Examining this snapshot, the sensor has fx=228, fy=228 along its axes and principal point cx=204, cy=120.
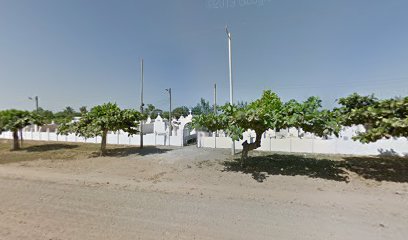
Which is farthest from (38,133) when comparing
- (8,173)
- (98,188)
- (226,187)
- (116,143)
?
(226,187)

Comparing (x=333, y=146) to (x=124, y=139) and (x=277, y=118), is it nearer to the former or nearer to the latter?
(x=277, y=118)

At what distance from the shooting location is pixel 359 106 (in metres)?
9.60

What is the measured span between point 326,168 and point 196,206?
700 centimetres

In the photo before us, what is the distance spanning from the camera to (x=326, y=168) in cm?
993

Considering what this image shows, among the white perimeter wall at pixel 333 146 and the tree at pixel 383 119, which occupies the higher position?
the tree at pixel 383 119

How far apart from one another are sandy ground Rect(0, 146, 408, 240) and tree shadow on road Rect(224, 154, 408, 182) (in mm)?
576

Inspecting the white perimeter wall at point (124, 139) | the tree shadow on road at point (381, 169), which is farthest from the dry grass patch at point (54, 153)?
the tree shadow on road at point (381, 169)

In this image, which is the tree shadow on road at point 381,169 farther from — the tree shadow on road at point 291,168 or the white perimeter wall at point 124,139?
the white perimeter wall at point 124,139

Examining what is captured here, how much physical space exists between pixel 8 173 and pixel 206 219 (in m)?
10.0

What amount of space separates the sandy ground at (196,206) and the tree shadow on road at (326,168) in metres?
0.58

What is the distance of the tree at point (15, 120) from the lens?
18.4 meters

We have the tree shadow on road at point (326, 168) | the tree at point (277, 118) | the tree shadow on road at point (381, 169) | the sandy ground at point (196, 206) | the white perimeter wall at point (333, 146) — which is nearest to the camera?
the sandy ground at point (196, 206)

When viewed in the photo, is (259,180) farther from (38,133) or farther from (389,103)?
(38,133)

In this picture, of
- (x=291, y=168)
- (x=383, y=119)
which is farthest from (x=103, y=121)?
(x=383, y=119)
